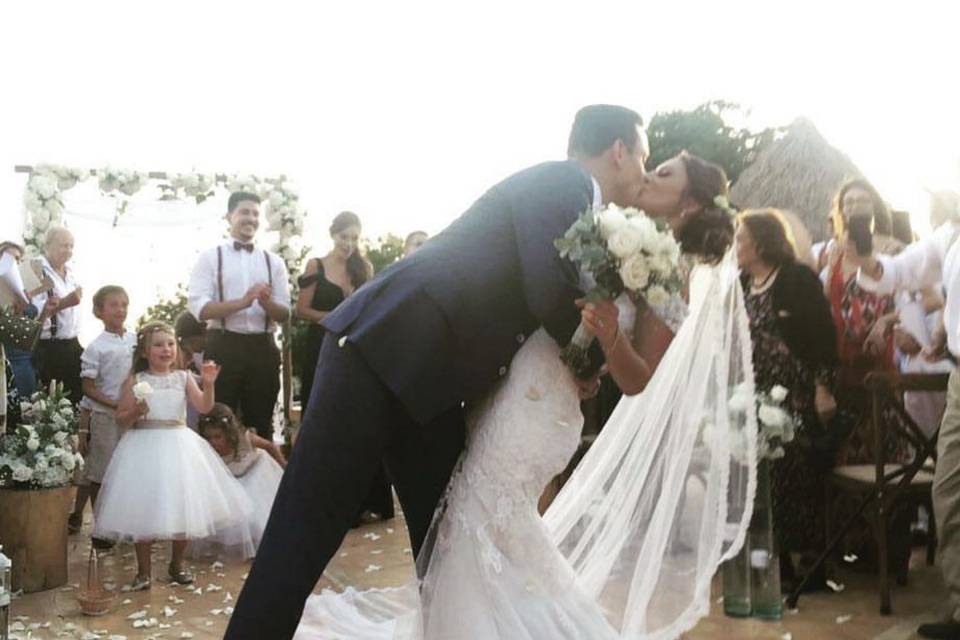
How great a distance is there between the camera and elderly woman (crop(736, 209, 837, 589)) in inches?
198

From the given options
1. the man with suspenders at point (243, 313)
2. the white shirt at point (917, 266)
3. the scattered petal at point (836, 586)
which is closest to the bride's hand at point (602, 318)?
the scattered petal at point (836, 586)

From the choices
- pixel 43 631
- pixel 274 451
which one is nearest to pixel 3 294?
pixel 274 451

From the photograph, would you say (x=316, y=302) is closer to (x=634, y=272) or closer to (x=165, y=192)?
(x=165, y=192)

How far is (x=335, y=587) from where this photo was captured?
16.6 ft

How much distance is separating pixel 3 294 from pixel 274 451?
2.27m

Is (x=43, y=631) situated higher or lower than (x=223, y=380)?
lower

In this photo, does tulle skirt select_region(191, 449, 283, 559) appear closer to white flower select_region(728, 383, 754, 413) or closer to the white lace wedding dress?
the white lace wedding dress

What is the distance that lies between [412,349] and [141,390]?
10.4 feet

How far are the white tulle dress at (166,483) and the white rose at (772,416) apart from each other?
2887 millimetres

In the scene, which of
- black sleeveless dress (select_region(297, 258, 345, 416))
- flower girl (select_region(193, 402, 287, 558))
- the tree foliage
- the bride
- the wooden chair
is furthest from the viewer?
the tree foliage

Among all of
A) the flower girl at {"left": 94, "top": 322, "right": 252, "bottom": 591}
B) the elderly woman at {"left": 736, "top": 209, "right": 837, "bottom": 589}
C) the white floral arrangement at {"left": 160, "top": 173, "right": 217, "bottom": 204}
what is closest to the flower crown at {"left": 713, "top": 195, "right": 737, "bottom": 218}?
the elderly woman at {"left": 736, "top": 209, "right": 837, "bottom": 589}

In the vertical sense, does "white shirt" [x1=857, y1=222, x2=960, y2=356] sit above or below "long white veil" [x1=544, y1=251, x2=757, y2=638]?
above

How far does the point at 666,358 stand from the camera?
3.46m

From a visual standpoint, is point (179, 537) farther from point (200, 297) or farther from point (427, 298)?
point (427, 298)
